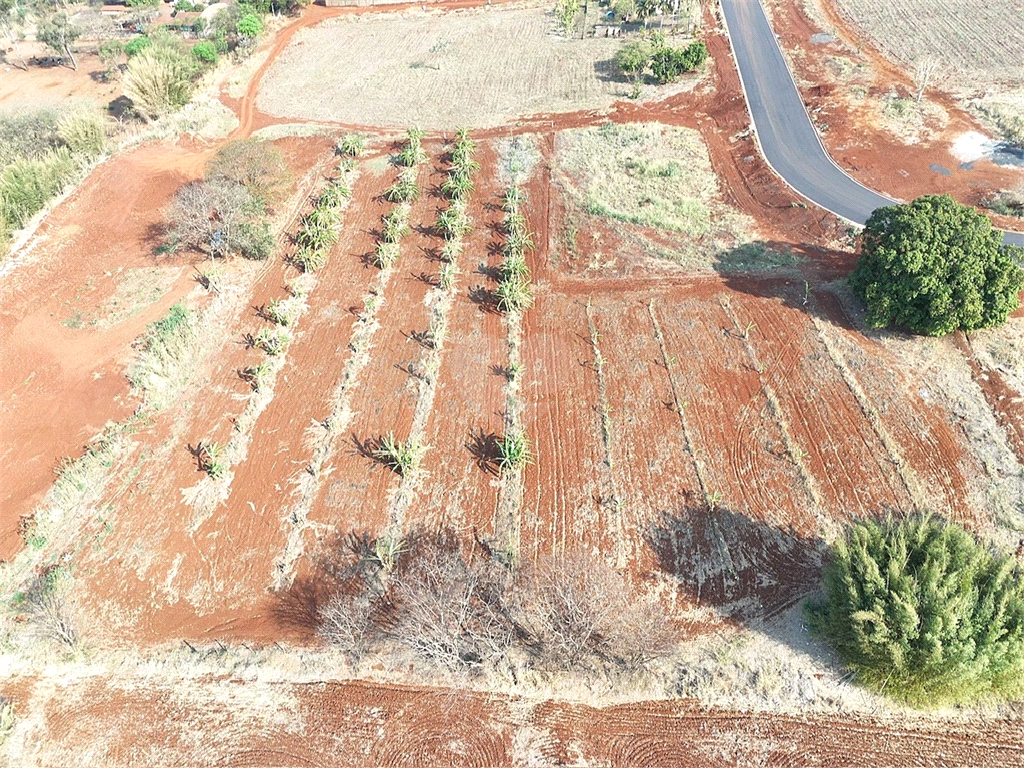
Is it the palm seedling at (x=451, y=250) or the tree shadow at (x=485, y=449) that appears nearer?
the tree shadow at (x=485, y=449)

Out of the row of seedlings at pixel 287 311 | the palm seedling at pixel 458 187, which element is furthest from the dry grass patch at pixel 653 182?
the row of seedlings at pixel 287 311

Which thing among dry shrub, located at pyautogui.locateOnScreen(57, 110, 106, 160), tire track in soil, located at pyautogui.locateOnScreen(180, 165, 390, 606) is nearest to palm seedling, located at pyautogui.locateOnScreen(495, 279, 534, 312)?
tire track in soil, located at pyautogui.locateOnScreen(180, 165, 390, 606)

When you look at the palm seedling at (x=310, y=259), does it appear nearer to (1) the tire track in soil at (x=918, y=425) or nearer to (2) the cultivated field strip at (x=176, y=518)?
(2) the cultivated field strip at (x=176, y=518)

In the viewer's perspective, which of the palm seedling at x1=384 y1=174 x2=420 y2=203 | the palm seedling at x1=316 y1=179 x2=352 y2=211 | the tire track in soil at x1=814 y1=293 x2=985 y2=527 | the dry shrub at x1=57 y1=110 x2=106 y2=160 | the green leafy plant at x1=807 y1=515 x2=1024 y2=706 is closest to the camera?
the green leafy plant at x1=807 y1=515 x2=1024 y2=706

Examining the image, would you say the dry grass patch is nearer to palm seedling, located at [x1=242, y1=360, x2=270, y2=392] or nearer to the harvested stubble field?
the harvested stubble field

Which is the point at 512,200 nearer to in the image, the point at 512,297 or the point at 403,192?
the point at 403,192
